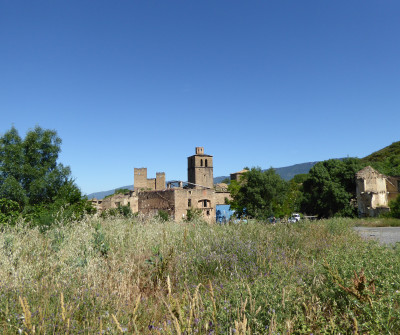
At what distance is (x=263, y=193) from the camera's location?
33.1 meters

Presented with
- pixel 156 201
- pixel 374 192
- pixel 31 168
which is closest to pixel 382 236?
pixel 374 192

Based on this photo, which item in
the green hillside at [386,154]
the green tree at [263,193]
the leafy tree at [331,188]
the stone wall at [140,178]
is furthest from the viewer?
the green hillside at [386,154]

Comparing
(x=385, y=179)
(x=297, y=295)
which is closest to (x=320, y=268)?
(x=297, y=295)

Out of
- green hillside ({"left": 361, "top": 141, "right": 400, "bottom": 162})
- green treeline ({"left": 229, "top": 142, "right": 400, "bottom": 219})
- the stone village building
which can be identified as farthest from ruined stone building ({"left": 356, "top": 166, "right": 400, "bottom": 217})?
green hillside ({"left": 361, "top": 141, "right": 400, "bottom": 162})

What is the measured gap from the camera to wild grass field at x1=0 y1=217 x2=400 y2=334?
2.15 m

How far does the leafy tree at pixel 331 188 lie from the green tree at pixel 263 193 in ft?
8.44

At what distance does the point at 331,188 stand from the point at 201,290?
2837 cm

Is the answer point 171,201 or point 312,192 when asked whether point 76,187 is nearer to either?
point 171,201

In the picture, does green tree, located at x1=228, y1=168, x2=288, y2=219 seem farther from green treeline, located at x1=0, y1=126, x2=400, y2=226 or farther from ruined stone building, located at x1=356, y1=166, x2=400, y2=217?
ruined stone building, located at x1=356, y1=166, x2=400, y2=217

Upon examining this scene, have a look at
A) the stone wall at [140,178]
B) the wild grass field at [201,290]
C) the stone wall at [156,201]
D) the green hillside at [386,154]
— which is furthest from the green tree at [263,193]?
the green hillside at [386,154]

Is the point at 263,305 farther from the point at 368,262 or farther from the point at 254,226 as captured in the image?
the point at 254,226

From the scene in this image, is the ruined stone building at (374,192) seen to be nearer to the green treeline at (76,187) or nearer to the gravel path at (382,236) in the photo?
the green treeline at (76,187)

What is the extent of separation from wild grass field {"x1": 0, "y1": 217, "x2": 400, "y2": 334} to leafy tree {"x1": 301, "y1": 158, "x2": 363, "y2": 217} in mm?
24617

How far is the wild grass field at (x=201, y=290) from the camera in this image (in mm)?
2152
